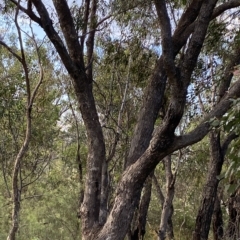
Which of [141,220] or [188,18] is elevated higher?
[188,18]

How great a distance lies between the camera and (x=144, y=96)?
18.0 ft

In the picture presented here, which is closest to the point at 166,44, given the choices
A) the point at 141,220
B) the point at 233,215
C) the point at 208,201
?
the point at 208,201

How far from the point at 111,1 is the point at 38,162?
6385 millimetres

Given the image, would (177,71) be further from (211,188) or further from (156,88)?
(211,188)

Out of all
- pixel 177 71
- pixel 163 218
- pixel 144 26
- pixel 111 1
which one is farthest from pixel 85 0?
pixel 163 218

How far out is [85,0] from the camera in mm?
6445

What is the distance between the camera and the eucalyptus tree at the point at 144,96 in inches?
171

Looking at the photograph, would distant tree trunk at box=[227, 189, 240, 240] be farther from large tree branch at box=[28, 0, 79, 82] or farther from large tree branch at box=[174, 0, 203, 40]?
large tree branch at box=[28, 0, 79, 82]

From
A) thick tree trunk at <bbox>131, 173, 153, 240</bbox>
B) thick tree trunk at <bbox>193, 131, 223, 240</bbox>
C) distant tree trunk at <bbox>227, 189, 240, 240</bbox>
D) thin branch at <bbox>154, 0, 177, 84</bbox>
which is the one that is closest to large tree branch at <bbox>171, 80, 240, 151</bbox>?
Answer: thin branch at <bbox>154, 0, 177, 84</bbox>

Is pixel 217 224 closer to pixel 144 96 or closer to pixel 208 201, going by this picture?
pixel 208 201

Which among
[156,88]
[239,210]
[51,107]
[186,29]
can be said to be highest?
[51,107]

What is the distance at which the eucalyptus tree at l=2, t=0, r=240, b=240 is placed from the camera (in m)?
4.34

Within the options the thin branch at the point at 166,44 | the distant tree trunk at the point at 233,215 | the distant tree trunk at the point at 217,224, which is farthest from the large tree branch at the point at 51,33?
the distant tree trunk at the point at 217,224

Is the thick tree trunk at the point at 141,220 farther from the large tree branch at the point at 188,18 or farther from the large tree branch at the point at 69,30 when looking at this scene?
the large tree branch at the point at 69,30
